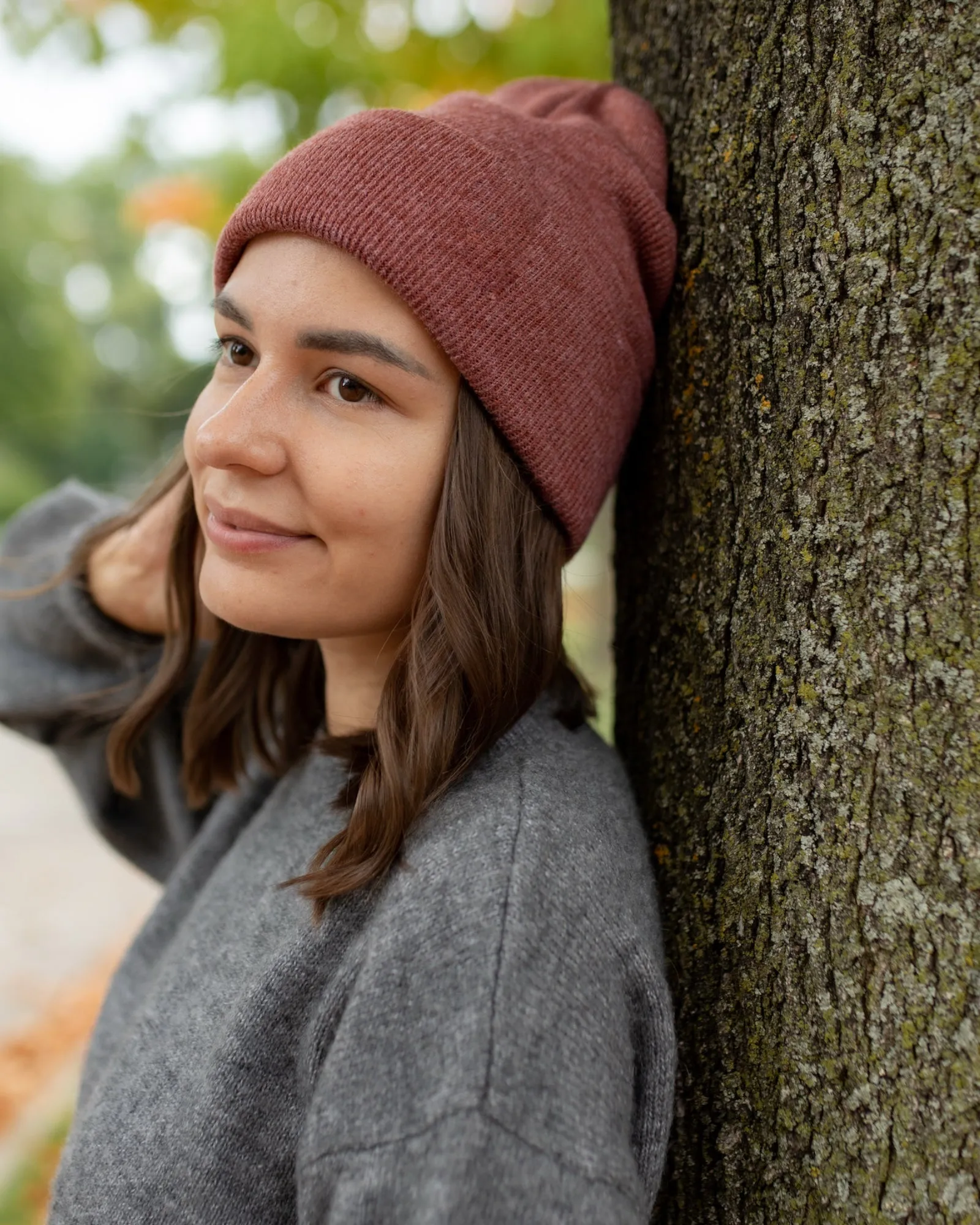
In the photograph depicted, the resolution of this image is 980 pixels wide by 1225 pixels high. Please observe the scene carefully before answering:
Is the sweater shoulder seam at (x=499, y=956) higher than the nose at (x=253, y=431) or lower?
lower

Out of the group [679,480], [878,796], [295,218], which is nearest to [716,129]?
[679,480]

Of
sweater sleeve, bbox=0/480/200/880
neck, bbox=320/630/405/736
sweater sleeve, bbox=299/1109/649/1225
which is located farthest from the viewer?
sweater sleeve, bbox=0/480/200/880

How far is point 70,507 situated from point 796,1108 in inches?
80.4

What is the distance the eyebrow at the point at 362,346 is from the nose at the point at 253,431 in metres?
0.09

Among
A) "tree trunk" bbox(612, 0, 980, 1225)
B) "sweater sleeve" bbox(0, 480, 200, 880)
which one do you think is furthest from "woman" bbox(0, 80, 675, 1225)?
"sweater sleeve" bbox(0, 480, 200, 880)

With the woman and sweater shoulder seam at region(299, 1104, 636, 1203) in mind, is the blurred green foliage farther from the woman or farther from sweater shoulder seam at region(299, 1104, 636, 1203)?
sweater shoulder seam at region(299, 1104, 636, 1203)

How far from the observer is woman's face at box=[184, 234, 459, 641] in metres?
1.48

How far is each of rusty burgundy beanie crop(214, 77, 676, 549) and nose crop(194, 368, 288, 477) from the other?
0.79 ft

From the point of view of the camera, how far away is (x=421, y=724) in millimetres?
1481

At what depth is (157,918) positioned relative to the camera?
2016 mm

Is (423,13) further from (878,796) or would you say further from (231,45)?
(878,796)

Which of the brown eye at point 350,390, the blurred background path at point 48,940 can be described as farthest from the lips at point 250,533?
the blurred background path at point 48,940

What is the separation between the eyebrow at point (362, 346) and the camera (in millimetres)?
1461

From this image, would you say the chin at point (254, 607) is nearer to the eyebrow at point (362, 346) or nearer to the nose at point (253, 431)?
the nose at point (253, 431)
